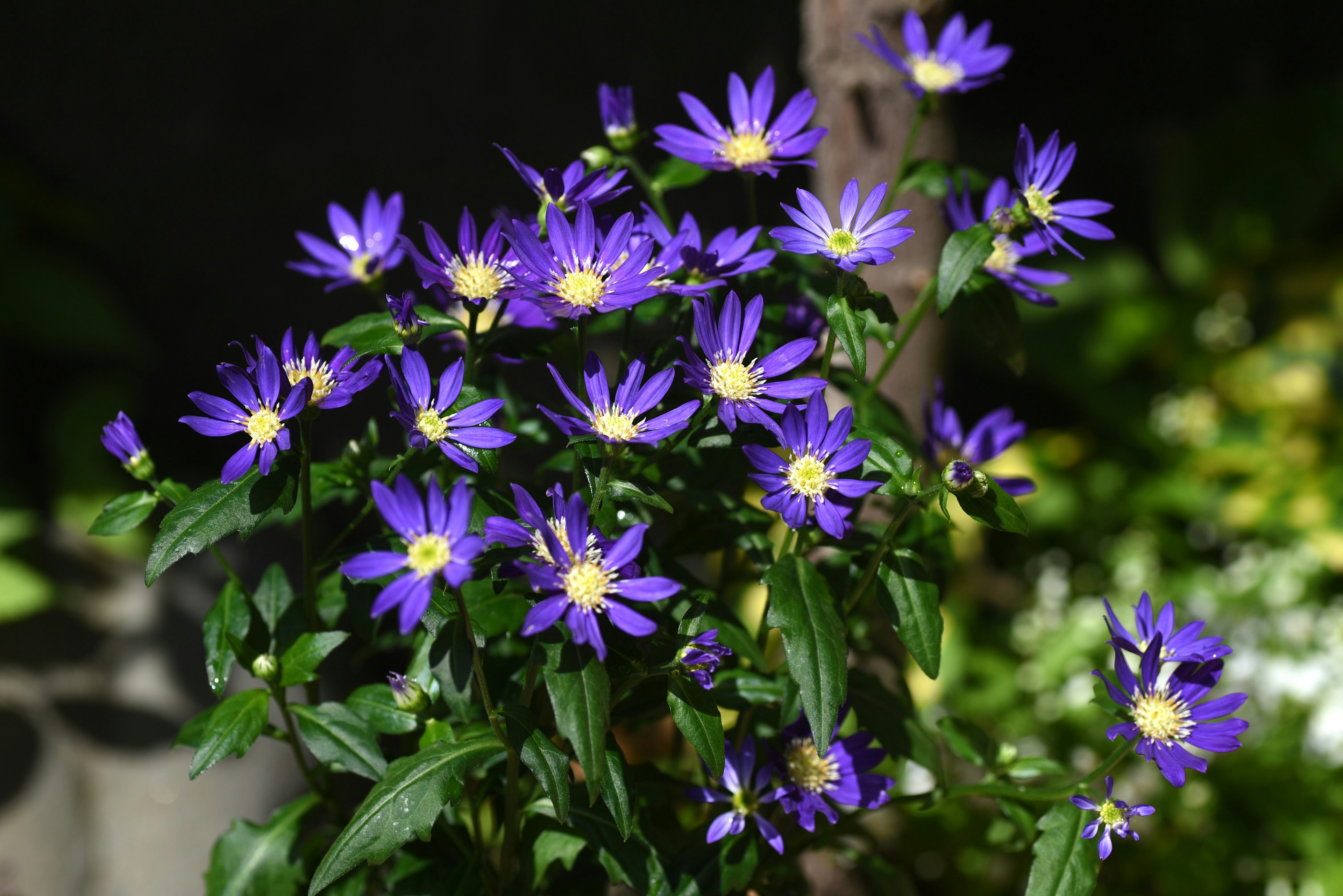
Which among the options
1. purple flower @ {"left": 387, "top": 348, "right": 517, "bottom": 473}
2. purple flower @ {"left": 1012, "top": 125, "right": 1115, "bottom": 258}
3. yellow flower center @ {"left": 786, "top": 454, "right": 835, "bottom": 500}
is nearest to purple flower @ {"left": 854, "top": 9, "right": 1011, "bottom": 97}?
purple flower @ {"left": 1012, "top": 125, "right": 1115, "bottom": 258}

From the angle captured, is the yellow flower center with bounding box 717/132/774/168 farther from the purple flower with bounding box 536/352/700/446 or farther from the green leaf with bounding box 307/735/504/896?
the green leaf with bounding box 307/735/504/896

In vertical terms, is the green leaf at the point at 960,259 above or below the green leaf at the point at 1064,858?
above

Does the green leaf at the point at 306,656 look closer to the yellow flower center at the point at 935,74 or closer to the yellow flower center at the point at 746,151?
the yellow flower center at the point at 746,151

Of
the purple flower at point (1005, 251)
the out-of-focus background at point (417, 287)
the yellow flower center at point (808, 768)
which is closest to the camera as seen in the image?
the yellow flower center at point (808, 768)

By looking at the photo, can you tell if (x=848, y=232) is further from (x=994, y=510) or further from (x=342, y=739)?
(x=342, y=739)

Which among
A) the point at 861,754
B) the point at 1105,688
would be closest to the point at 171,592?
the point at 861,754

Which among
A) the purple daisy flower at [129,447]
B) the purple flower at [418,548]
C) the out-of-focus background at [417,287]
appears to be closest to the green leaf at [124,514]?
the purple daisy flower at [129,447]

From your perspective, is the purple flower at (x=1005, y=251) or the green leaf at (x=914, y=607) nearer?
the green leaf at (x=914, y=607)
